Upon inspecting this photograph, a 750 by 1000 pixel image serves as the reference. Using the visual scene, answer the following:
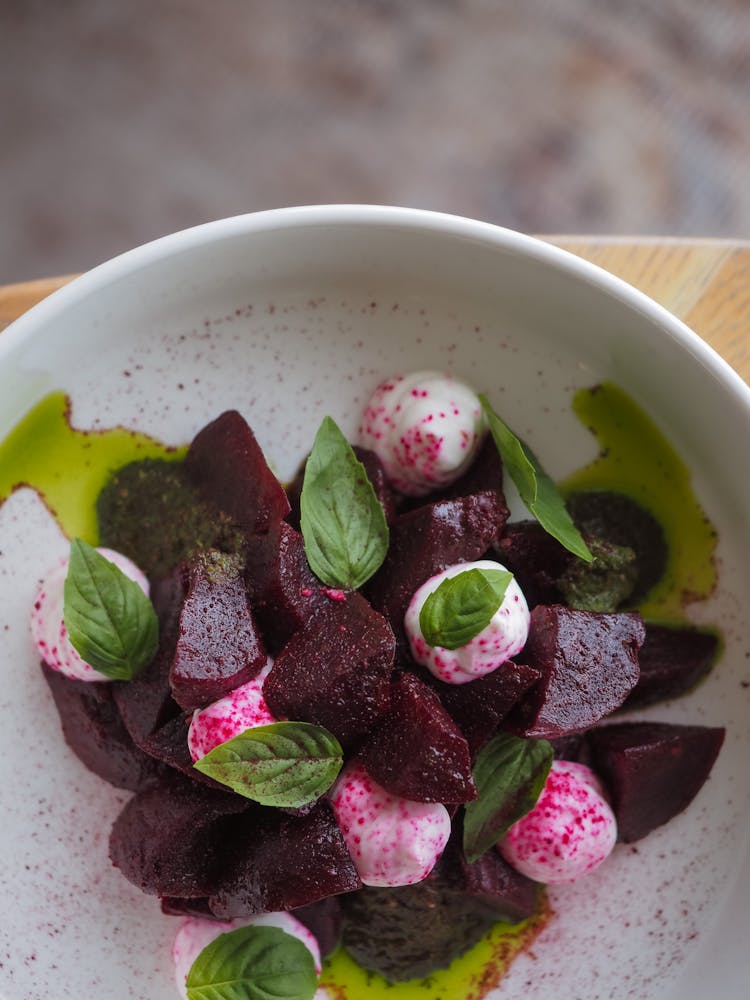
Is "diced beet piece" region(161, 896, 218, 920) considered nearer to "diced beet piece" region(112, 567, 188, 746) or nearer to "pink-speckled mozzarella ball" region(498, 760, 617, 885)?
"diced beet piece" region(112, 567, 188, 746)

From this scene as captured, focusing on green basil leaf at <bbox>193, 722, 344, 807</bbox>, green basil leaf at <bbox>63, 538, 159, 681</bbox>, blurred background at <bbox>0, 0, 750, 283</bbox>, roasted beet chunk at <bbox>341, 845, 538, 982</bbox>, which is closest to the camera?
green basil leaf at <bbox>193, 722, 344, 807</bbox>

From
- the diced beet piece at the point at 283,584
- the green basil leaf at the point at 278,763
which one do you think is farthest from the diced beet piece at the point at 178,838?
the diced beet piece at the point at 283,584

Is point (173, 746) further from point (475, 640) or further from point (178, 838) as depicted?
point (475, 640)

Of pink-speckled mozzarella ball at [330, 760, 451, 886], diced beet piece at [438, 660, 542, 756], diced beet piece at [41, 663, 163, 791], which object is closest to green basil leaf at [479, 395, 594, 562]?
diced beet piece at [438, 660, 542, 756]

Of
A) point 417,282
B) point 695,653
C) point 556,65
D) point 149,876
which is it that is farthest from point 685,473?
point 556,65

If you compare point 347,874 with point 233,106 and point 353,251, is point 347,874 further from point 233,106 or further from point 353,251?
point 233,106
